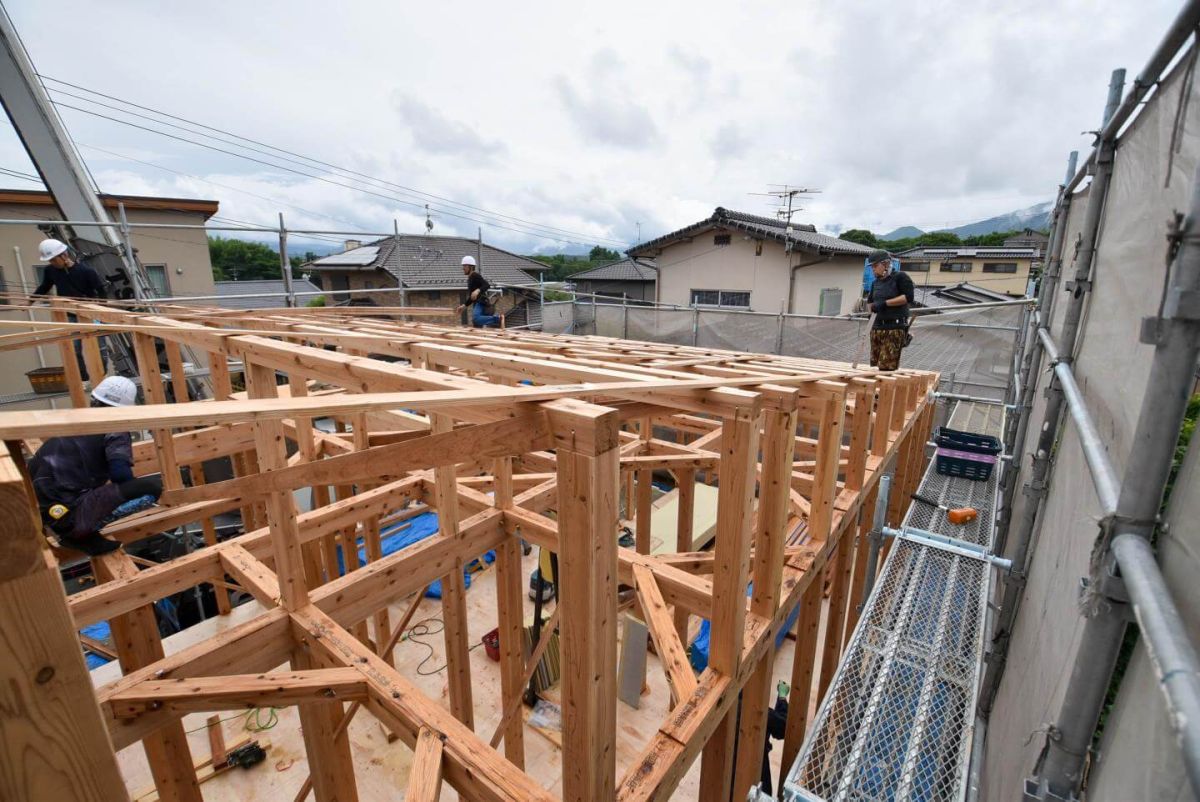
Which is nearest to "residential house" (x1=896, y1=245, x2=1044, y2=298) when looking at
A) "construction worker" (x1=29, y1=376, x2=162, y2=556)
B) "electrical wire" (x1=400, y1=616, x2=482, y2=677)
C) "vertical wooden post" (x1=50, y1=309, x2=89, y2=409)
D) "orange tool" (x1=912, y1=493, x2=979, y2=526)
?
"orange tool" (x1=912, y1=493, x2=979, y2=526)

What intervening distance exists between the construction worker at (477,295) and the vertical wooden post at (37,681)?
801cm

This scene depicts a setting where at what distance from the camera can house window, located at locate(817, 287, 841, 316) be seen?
53.9 feet

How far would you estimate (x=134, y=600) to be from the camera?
9.05 feet

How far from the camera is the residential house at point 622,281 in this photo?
24.7 meters

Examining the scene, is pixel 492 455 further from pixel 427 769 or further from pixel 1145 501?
pixel 1145 501

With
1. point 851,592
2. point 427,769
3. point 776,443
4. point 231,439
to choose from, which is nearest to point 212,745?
point 231,439

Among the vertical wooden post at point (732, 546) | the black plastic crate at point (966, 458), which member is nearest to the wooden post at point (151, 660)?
the vertical wooden post at point (732, 546)

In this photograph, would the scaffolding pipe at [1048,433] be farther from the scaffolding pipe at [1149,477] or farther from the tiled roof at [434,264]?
the tiled roof at [434,264]

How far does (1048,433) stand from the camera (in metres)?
3.08

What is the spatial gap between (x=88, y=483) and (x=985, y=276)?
3946 centimetres

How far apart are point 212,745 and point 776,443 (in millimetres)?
5563

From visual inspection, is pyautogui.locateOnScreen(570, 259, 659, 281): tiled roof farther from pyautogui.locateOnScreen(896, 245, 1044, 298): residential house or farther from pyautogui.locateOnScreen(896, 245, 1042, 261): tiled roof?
pyautogui.locateOnScreen(896, 245, 1042, 261): tiled roof

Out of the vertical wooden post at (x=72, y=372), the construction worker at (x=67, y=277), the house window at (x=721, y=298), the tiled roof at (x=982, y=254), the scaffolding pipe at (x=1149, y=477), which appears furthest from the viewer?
the tiled roof at (x=982, y=254)

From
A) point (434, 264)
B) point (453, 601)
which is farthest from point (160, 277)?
point (453, 601)
